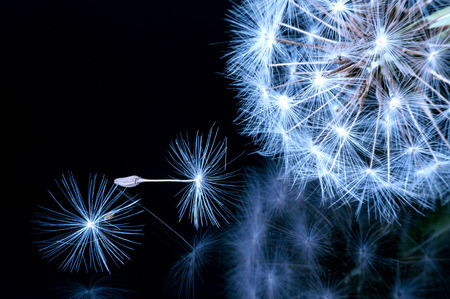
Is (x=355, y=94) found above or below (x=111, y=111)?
below

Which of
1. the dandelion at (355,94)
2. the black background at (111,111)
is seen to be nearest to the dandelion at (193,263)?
the black background at (111,111)

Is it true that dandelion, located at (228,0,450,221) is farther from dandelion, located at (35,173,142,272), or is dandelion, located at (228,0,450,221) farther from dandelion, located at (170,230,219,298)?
dandelion, located at (35,173,142,272)

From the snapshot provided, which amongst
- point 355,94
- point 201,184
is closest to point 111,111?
point 201,184

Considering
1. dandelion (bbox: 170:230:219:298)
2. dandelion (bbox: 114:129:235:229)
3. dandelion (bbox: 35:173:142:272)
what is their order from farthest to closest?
dandelion (bbox: 114:129:235:229), dandelion (bbox: 35:173:142:272), dandelion (bbox: 170:230:219:298)

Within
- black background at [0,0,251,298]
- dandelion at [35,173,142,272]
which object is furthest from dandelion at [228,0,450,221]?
dandelion at [35,173,142,272]

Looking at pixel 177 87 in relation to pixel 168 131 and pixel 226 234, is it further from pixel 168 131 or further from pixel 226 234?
pixel 226 234

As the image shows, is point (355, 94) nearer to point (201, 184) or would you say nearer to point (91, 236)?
point (201, 184)

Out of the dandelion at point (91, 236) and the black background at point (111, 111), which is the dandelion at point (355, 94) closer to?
the black background at point (111, 111)
